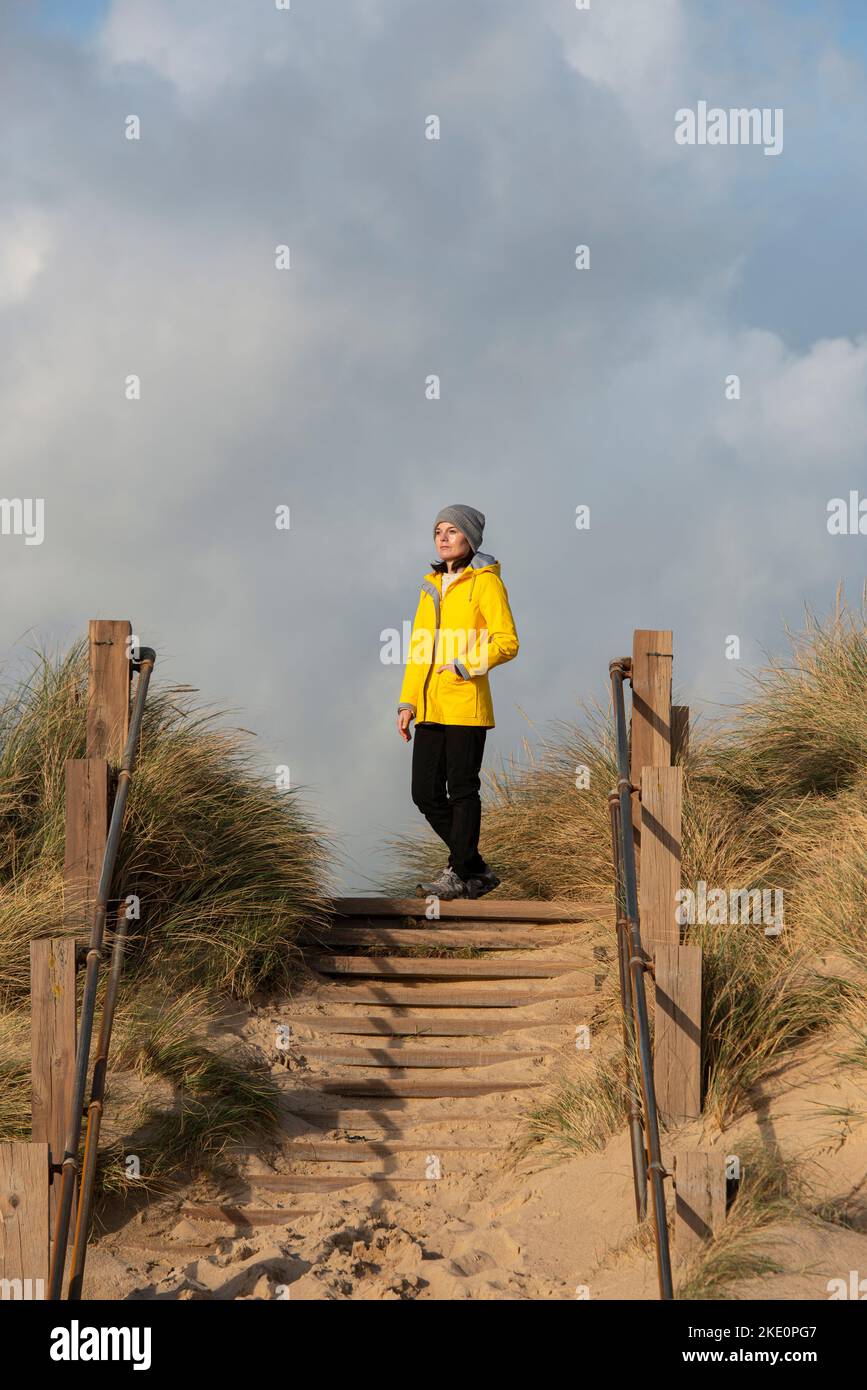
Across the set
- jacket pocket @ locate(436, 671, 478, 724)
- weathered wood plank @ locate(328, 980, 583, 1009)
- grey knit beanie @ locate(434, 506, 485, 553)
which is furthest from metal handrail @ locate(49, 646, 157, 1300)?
grey knit beanie @ locate(434, 506, 485, 553)

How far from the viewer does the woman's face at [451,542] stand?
7.87m

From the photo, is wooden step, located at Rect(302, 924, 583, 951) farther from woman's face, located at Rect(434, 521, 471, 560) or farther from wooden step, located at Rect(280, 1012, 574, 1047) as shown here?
woman's face, located at Rect(434, 521, 471, 560)

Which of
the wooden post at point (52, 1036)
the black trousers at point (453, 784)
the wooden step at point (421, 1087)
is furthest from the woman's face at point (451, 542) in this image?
the wooden post at point (52, 1036)

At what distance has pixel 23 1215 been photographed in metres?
4.38

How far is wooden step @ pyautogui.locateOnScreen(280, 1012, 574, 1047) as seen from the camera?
6.92 metres

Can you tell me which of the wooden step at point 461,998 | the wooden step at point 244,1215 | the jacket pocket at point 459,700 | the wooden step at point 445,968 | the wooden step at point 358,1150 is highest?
the jacket pocket at point 459,700

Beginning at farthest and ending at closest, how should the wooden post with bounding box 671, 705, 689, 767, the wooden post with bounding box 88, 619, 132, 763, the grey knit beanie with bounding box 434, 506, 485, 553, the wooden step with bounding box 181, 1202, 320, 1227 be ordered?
the grey knit beanie with bounding box 434, 506, 485, 553, the wooden post with bounding box 88, 619, 132, 763, the wooden post with bounding box 671, 705, 689, 767, the wooden step with bounding box 181, 1202, 320, 1227

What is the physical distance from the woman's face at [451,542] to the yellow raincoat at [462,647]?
0.09 metres

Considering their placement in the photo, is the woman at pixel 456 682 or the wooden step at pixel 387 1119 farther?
the woman at pixel 456 682

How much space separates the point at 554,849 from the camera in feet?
28.2

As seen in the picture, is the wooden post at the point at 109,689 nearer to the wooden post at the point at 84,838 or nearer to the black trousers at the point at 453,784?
the wooden post at the point at 84,838

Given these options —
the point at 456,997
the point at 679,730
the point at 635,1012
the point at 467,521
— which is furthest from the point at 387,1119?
the point at 467,521

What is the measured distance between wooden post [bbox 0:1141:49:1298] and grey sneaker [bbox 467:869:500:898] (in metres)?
3.92
